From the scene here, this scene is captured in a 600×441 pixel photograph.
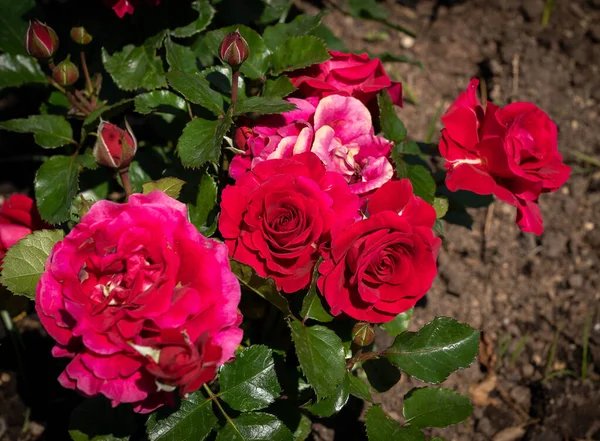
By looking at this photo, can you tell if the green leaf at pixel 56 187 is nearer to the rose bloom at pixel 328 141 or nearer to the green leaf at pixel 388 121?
the rose bloom at pixel 328 141

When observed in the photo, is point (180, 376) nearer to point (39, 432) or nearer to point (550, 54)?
point (39, 432)

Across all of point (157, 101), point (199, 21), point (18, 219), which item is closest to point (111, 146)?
point (157, 101)

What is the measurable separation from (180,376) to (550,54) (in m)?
2.71

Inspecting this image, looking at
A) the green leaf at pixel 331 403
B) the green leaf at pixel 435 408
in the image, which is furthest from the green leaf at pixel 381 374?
the green leaf at pixel 331 403

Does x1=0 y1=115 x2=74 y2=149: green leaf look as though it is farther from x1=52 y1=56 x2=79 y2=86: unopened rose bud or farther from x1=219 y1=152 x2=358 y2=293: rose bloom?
x1=219 y1=152 x2=358 y2=293: rose bloom

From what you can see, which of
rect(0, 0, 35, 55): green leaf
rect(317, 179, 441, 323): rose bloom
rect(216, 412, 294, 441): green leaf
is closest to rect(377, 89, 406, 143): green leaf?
rect(317, 179, 441, 323): rose bloom

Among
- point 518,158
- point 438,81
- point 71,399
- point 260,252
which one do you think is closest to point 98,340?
point 260,252

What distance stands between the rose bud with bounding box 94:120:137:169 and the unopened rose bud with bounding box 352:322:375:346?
62 centimetres

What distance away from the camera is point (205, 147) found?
1355mm

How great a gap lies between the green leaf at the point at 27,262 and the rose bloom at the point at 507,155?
35.3 inches

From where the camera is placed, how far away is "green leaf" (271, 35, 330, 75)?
1478 mm

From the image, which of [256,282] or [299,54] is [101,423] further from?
[299,54]

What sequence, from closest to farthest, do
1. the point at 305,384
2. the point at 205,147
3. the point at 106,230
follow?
1. the point at 106,230
2. the point at 205,147
3. the point at 305,384

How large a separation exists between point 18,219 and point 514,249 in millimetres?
1903
